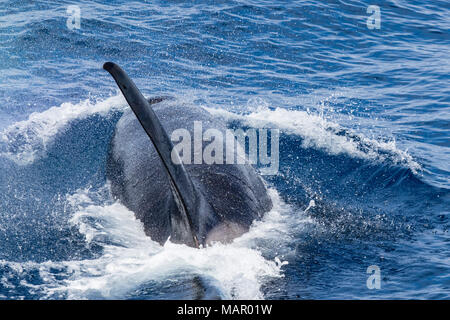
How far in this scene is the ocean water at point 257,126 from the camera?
8352 millimetres

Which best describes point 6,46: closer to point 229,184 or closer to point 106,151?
point 106,151

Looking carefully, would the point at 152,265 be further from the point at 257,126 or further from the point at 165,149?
the point at 257,126

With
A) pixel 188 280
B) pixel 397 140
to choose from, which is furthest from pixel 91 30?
pixel 188 280

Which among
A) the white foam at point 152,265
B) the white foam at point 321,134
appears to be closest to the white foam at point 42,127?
the white foam at point 321,134

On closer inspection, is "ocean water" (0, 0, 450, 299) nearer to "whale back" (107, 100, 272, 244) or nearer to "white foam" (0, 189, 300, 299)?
"white foam" (0, 189, 300, 299)

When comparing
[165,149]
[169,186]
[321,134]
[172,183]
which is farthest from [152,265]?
[321,134]

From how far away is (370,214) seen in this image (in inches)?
423

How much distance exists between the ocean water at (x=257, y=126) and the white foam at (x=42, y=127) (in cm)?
5

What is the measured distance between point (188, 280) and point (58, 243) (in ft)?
9.06

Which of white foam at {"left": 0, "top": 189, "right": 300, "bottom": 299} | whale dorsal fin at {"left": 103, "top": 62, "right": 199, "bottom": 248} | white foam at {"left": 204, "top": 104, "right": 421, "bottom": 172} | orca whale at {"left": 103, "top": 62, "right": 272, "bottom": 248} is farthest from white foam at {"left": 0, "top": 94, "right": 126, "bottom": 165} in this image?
whale dorsal fin at {"left": 103, "top": 62, "right": 199, "bottom": 248}

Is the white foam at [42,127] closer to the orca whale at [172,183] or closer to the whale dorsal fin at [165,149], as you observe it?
the orca whale at [172,183]

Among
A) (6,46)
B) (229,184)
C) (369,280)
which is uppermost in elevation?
(6,46)

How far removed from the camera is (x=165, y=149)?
7.89 meters
